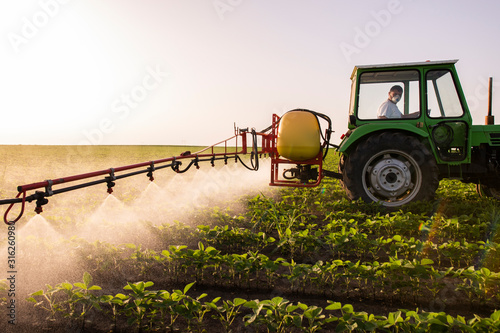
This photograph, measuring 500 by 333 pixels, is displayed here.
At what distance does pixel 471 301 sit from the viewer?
2408 mm

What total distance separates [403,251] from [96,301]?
278cm

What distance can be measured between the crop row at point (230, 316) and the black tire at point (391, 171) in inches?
112

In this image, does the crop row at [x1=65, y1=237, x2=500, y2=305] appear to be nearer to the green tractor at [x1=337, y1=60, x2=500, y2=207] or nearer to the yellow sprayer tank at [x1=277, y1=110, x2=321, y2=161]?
the green tractor at [x1=337, y1=60, x2=500, y2=207]

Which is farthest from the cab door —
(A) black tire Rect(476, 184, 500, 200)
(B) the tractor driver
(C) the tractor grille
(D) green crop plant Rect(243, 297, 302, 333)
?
(D) green crop plant Rect(243, 297, 302, 333)

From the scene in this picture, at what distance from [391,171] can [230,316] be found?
141 inches

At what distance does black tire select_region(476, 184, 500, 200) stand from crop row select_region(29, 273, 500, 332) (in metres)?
4.68

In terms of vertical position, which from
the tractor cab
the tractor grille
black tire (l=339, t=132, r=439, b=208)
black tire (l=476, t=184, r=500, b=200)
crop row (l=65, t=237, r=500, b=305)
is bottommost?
crop row (l=65, t=237, r=500, b=305)

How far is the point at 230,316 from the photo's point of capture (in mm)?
2205

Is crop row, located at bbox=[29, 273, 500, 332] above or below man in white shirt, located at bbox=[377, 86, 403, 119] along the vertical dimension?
below

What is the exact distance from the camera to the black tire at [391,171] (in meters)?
4.68

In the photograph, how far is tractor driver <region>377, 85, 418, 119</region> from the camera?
5078 mm

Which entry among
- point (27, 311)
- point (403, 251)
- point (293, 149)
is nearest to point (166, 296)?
point (27, 311)

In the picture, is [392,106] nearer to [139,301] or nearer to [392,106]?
[392,106]

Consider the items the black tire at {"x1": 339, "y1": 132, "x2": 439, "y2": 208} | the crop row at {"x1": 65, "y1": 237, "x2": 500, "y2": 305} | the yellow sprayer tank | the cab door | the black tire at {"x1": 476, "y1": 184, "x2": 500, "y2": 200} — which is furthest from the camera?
the black tire at {"x1": 476, "y1": 184, "x2": 500, "y2": 200}
